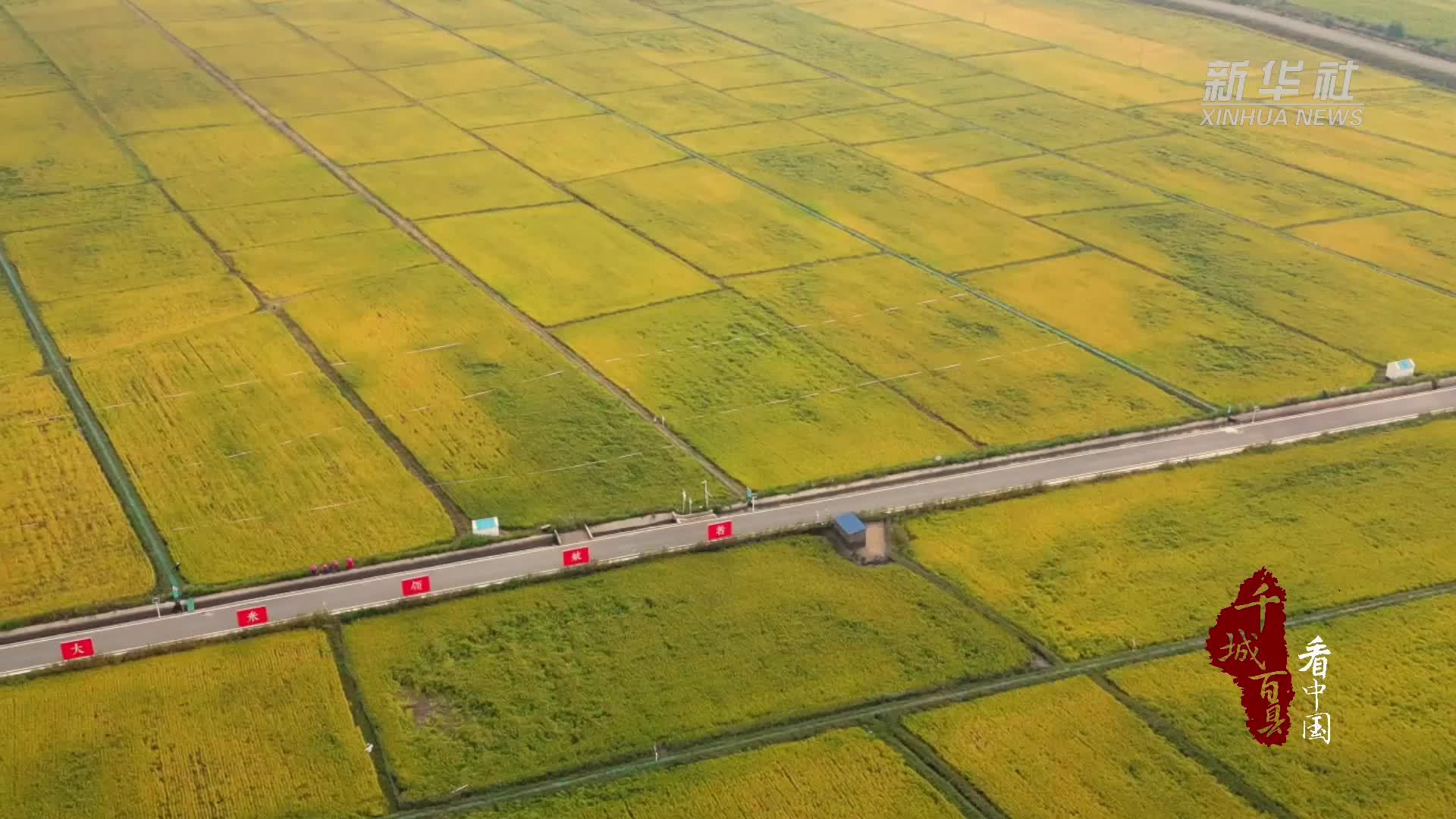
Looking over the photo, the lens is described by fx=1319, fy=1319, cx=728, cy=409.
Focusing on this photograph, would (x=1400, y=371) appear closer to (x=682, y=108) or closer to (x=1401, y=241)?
(x=1401, y=241)

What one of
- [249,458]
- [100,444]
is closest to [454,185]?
[100,444]

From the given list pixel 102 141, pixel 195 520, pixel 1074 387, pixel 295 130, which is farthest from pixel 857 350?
pixel 102 141

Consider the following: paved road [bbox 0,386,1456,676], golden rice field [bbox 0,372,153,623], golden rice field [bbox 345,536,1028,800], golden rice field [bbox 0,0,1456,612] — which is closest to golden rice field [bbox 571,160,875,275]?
golden rice field [bbox 0,0,1456,612]

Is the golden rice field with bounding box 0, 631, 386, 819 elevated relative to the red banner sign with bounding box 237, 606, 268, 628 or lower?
lower

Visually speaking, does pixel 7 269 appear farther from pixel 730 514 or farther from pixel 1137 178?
pixel 1137 178

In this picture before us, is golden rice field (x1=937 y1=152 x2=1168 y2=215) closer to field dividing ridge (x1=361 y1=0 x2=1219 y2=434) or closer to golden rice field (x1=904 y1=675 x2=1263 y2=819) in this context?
field dividing ridge (x1=361 y1=0 x2=1219 y2=434)

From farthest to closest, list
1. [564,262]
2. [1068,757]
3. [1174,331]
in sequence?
[564,262] < [1174,331] < [1068,757]
